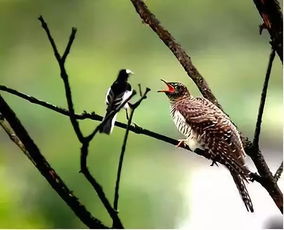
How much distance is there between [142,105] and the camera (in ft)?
4.15

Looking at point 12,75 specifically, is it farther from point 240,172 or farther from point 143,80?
point 240,172

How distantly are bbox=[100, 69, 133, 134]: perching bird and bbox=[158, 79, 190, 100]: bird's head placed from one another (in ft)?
0.30

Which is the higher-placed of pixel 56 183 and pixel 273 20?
pixel 273 20

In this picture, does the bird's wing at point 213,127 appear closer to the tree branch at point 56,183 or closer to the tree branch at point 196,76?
the tree branch at point 196,76

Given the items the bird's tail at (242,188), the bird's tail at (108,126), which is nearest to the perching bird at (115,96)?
the bird's tail at (108,126)

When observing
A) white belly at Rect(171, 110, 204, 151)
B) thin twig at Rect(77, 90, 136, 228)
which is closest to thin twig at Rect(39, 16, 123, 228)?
thin twig at Rect(77, 90, 136, 228)

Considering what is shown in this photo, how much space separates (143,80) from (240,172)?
Result: 12.0 inches

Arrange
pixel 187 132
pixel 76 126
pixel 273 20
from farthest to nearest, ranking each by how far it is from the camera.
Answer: pixel 187 132
pixel 273 20
pixel 76 126

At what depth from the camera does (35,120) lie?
127 cm

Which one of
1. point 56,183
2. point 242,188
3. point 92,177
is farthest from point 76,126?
point 242,188

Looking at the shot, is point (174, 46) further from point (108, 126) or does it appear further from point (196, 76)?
point (108, 126)

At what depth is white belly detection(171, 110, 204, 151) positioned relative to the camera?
121 centimetres

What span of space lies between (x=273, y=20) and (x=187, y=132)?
30 cm

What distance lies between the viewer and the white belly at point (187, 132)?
1.21 m
